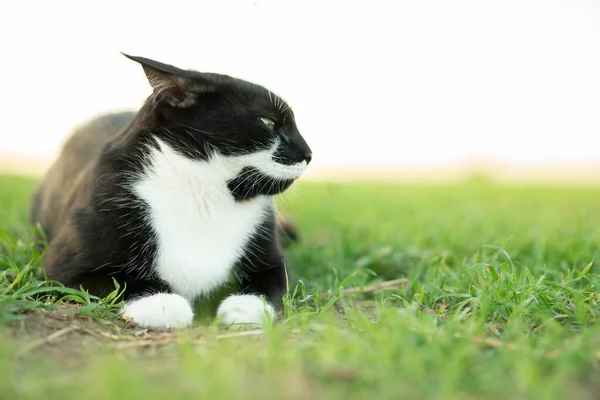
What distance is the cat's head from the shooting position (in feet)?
8.27

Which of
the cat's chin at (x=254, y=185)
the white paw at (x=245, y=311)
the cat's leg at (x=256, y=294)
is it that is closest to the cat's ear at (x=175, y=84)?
the cat's chin at (x=254, y=185)

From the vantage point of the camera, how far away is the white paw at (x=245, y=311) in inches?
88.5

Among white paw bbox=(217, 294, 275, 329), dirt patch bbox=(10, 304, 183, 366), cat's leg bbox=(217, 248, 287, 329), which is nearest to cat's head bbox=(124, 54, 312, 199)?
cat's leg bbox=(217, 248, 287, 329)

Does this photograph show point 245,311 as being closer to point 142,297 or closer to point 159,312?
point 159,312

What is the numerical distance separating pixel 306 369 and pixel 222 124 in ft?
4.35

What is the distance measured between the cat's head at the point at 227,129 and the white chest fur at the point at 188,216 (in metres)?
0.05

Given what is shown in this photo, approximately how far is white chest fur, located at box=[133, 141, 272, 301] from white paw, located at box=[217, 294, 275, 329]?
0.18 metres

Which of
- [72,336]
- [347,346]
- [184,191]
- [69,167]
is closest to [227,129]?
[184,191]

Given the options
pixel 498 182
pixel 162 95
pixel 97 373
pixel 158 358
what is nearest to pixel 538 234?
pixel 162 95

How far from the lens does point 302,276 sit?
339 centimetres

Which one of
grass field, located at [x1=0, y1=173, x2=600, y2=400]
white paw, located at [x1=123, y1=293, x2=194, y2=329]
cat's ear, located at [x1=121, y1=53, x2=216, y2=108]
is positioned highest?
cat's ear, located at [x1=121, y1=53, x2=216, y2=108]

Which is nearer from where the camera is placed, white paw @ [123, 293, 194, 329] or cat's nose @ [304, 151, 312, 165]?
white paw @ [123, 293, 194, 329]

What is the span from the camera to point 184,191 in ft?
8.29

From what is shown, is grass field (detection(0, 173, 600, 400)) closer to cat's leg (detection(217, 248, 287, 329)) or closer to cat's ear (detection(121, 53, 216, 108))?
cat's leg (detection(217, 248, 287, 329))
